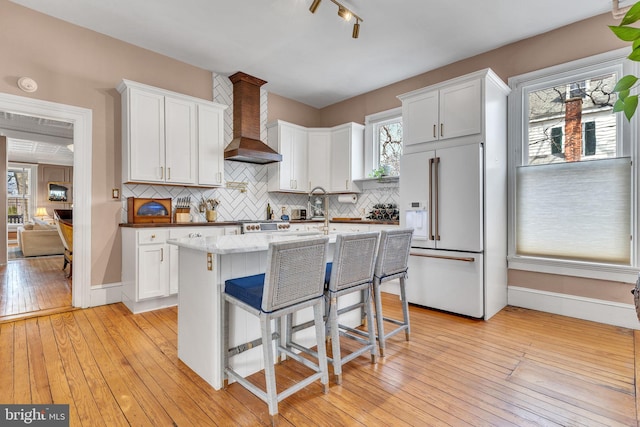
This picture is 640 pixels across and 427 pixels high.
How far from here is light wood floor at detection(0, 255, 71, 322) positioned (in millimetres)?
3294

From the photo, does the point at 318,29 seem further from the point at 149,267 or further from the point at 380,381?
the point at 380,381

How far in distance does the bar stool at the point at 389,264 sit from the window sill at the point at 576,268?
182cm

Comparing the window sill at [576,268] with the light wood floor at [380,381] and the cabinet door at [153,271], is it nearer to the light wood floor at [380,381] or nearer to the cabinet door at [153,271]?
the light wood floor at [380,381]

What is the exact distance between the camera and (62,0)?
9.87 feet

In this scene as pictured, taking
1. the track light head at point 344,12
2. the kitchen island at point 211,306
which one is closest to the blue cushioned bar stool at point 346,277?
the kitchen island at point 211,306

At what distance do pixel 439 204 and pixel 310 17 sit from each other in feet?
7.90

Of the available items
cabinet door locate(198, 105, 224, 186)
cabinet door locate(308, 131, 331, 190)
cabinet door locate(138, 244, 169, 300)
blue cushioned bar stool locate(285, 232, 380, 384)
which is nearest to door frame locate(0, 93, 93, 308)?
cabinet door locate(138, 244, 169, 300)

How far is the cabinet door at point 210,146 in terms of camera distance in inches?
160

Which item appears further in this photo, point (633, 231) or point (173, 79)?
point (173, 79)

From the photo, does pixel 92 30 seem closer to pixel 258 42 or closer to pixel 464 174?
pixel 258 42

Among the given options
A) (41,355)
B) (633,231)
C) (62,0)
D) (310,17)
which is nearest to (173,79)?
(62,0)

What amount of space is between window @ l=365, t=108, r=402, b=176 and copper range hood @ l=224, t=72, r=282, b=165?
155cm

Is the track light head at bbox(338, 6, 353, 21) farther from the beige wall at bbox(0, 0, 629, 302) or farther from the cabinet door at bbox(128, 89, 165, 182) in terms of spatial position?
the cabinet door at bbox(128, 89, 165, 182)

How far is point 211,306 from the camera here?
189cm
